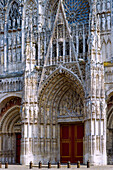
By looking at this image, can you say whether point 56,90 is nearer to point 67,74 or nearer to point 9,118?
point 67,74

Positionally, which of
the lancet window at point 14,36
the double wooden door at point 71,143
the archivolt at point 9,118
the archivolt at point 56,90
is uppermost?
the lancet window at point 14,36

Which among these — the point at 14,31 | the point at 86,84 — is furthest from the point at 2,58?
the point at 86,84

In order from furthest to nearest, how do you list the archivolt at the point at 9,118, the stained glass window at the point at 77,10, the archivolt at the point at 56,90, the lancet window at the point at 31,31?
the archivolt at the point at 9,118
the stained glass window at the point at 77,10
the lancet window at the point at 31,31
the archivolt at the point at 56,90

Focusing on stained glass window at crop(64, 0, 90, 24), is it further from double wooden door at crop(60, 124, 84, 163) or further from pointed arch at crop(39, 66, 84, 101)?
double wooden door at crop(60, 124, 84, 163)

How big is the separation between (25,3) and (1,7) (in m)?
2.37

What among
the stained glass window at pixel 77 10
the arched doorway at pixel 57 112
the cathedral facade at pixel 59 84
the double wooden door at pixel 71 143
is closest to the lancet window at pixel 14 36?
the cathedral facade at pixel 59 84

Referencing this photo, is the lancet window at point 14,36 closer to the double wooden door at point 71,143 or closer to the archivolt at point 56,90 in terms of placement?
the archivolt at point 56,90

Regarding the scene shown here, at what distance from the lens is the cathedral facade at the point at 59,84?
1090 inches

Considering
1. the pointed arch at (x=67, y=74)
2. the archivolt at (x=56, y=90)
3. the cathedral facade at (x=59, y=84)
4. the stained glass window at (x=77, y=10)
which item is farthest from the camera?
the stained glass window at (x=77, y=10)

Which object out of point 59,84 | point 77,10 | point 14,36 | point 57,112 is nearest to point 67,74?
point 59,84

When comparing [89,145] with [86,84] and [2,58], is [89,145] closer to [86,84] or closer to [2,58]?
[86,84]

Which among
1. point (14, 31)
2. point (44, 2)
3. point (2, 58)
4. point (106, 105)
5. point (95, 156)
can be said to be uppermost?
point (44, 2)

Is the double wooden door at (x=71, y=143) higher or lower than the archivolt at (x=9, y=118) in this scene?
lower

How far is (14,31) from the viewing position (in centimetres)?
3262
